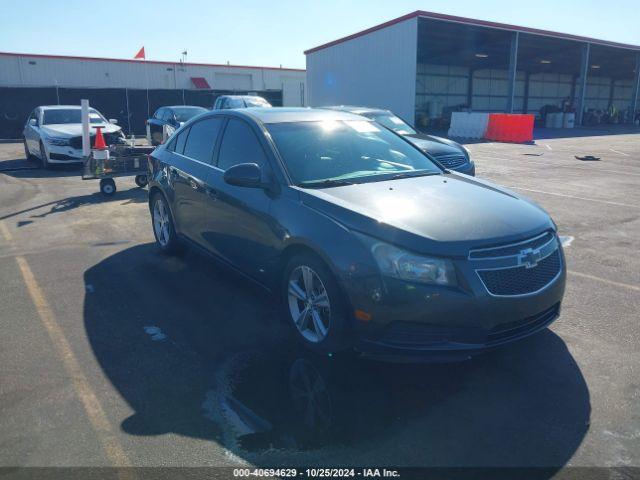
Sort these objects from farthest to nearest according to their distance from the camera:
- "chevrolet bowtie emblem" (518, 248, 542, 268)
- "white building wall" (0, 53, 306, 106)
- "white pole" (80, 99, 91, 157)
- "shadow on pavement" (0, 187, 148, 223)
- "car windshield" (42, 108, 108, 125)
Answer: "white building wall" (0, 53, 306, 106) < "car windshield" (42, 108, 108, 125) < "white pole" (80, 99, 91, 157) < "shadow on pavement" (0, 187, 148, 223) < "chevrolet bowtie emblem" (518, 248, 542, 268)

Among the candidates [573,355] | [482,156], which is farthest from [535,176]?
[573,355]

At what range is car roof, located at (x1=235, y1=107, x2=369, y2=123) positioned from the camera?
479 centimetres

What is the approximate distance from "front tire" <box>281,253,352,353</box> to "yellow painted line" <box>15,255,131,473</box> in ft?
4.67

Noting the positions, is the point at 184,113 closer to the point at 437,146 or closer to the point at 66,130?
the point at 66,130

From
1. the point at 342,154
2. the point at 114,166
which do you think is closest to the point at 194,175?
the point at 342,154

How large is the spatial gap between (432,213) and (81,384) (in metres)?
2.60

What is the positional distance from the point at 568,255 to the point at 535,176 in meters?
7.46

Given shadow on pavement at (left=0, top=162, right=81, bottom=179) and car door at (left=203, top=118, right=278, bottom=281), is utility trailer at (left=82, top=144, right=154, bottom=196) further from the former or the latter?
car door at (left=203, top=118, right=278, bottom=281)

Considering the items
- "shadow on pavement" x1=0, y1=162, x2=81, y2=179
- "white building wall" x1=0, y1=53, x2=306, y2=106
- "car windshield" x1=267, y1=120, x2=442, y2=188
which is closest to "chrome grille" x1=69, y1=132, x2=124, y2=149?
"shadow on pavement" x1=0, y1=162, x2=81, y2=179

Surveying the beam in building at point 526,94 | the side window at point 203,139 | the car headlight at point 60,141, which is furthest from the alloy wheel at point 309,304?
the beam in building at point 526,94

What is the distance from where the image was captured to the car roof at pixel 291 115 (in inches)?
188

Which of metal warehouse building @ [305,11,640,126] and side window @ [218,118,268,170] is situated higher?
metal warehouse building @ [305,11,640,126]

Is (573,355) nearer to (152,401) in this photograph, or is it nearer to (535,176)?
(152,401)

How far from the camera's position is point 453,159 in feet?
31.7
